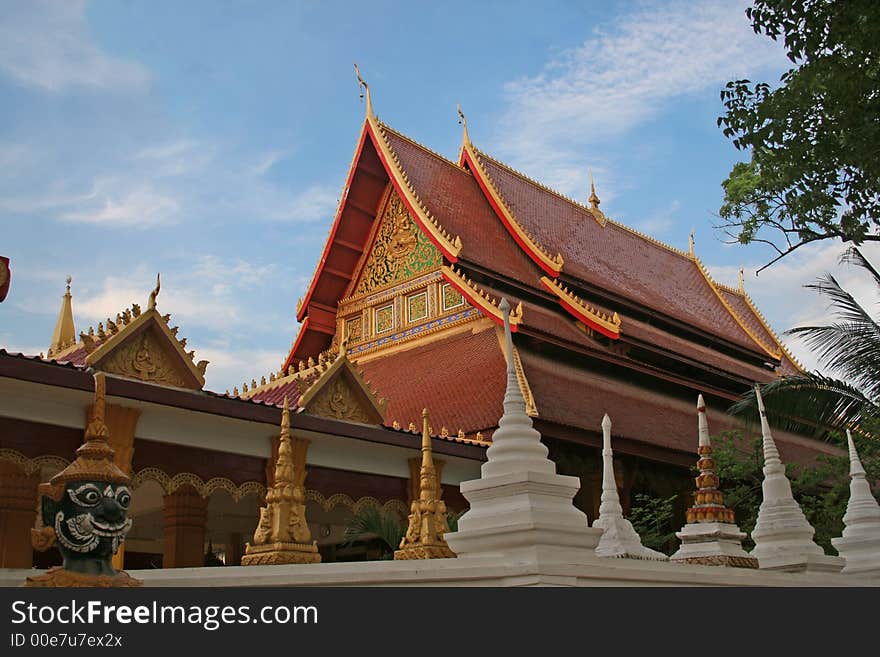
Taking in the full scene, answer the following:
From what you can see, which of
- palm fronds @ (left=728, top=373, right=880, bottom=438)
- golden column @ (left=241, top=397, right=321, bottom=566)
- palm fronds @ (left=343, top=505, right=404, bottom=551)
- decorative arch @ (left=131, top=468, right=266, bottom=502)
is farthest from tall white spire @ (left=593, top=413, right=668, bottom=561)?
palm fronds @ (left=728, top=373, right=880, bottom=438)

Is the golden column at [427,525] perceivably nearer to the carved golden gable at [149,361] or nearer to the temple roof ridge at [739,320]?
the carved golden gable at [149,361]

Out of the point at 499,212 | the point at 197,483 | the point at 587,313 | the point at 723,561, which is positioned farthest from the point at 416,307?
the point at 723,561

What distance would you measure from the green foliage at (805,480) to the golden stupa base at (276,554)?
959cm

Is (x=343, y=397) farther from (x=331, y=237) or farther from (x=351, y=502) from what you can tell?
(x=331, y=237)

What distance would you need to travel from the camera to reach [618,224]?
22.5 m

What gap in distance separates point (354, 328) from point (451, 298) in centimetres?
252

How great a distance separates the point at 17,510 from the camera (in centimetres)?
807

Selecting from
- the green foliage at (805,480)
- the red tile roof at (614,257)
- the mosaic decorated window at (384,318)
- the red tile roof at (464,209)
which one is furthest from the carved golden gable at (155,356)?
the red tile roof at (614,257)

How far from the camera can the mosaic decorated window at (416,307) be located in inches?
624

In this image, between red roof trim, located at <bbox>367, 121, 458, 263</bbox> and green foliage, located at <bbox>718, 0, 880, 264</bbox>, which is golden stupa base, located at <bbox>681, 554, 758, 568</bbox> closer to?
green foliage, located at <bbox>718, 0, 880, 264</bbox>

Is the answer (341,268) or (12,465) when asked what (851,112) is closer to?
(12,465)

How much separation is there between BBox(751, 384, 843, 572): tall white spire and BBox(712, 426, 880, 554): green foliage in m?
6.75
